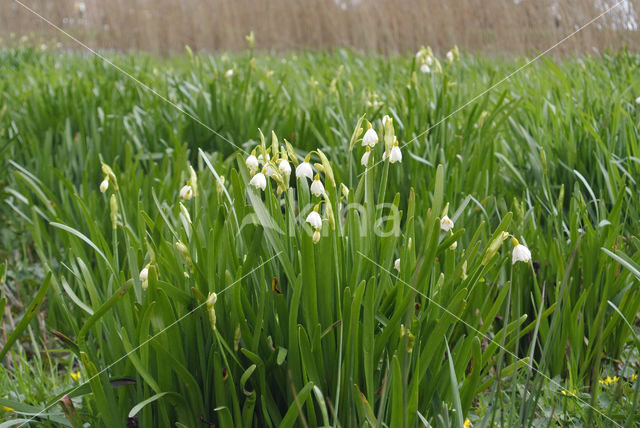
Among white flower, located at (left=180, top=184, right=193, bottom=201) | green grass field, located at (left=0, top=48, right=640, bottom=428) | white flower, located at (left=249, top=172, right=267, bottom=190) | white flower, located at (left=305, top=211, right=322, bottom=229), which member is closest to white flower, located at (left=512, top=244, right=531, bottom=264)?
green grass field, located at (left=0, top=48, right=640, bottom=428)

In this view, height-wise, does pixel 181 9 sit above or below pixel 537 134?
above

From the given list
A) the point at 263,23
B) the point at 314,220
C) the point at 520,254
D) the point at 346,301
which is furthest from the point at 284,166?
the point at 263,23

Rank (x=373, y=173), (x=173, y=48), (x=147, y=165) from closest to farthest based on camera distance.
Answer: (x=373, y=173), (x=147, y=165), (x=173, y=48)

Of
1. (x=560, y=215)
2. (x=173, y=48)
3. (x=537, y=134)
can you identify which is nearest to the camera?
(x=560, y=215)

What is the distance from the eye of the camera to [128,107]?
319 cm

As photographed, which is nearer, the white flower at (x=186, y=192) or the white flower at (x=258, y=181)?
the white flower at (x=258, y=181)

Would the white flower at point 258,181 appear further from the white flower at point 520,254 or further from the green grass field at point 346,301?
the white flower at point 520,254

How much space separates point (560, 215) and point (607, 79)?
1.57 m

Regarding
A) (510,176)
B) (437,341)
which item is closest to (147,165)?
(510,176)

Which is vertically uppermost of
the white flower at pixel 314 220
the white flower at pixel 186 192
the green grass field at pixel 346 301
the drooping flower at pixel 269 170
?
the drooping flower at pixel 269 170

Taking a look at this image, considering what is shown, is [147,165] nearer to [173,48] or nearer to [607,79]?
[607,79]

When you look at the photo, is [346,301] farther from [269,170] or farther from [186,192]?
[186,192]

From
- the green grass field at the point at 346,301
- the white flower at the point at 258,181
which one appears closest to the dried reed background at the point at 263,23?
the green grass field at the point at 346,301

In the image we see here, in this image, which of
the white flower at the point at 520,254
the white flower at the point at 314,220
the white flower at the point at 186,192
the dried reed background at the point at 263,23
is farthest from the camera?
the dried reed background at the point at 263,23
